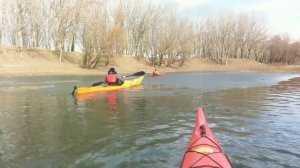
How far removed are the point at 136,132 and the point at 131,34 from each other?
61485 millimetres

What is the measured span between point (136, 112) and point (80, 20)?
41317mm

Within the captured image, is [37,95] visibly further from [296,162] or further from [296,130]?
[296,162]

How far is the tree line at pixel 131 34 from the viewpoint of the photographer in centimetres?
5478

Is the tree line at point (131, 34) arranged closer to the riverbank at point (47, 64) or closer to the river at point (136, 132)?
the riverbank at point (47, 64)

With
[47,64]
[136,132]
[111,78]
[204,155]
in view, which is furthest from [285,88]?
[47,64]

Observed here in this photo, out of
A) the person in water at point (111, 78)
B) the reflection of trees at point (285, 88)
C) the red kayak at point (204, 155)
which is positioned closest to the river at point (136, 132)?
the red kayak at point (204, 155)

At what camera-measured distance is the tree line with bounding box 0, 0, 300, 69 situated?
54781 mm

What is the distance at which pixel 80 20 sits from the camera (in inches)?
2143

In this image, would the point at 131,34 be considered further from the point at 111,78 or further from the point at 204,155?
the point at 204,155

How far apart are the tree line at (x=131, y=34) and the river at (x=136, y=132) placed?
3713 cm

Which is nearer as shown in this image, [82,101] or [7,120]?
[7,120]

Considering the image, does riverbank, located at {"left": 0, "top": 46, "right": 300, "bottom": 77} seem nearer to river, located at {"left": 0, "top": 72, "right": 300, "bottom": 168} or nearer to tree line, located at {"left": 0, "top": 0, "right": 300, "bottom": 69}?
tree line, located at {"left": 0, "top": 0, "right": 300, "bottom": 69}

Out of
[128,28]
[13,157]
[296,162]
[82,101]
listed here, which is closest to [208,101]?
[82,101]

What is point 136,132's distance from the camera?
1162cm
